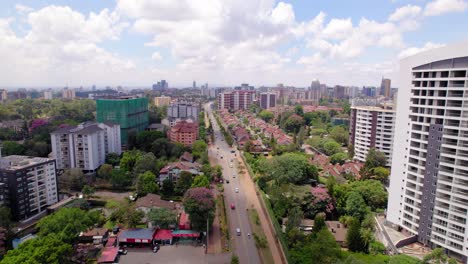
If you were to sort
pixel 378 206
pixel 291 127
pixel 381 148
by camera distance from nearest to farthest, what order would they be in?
pixel 378 206 → pixel 381 148 → pixel 291 127

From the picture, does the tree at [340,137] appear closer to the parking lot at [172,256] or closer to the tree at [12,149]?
the parking lot at [172,256]

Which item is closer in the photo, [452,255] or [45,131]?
[452,255]

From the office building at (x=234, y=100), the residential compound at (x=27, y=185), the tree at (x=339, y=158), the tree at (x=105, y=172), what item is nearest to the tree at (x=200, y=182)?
the tree at (x=105, y=172)

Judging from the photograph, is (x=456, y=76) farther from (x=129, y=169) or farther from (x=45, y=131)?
(x=45, y=131)

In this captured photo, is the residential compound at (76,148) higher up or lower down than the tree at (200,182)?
higher up

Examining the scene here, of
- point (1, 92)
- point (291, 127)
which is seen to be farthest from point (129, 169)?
point (1, 92)
